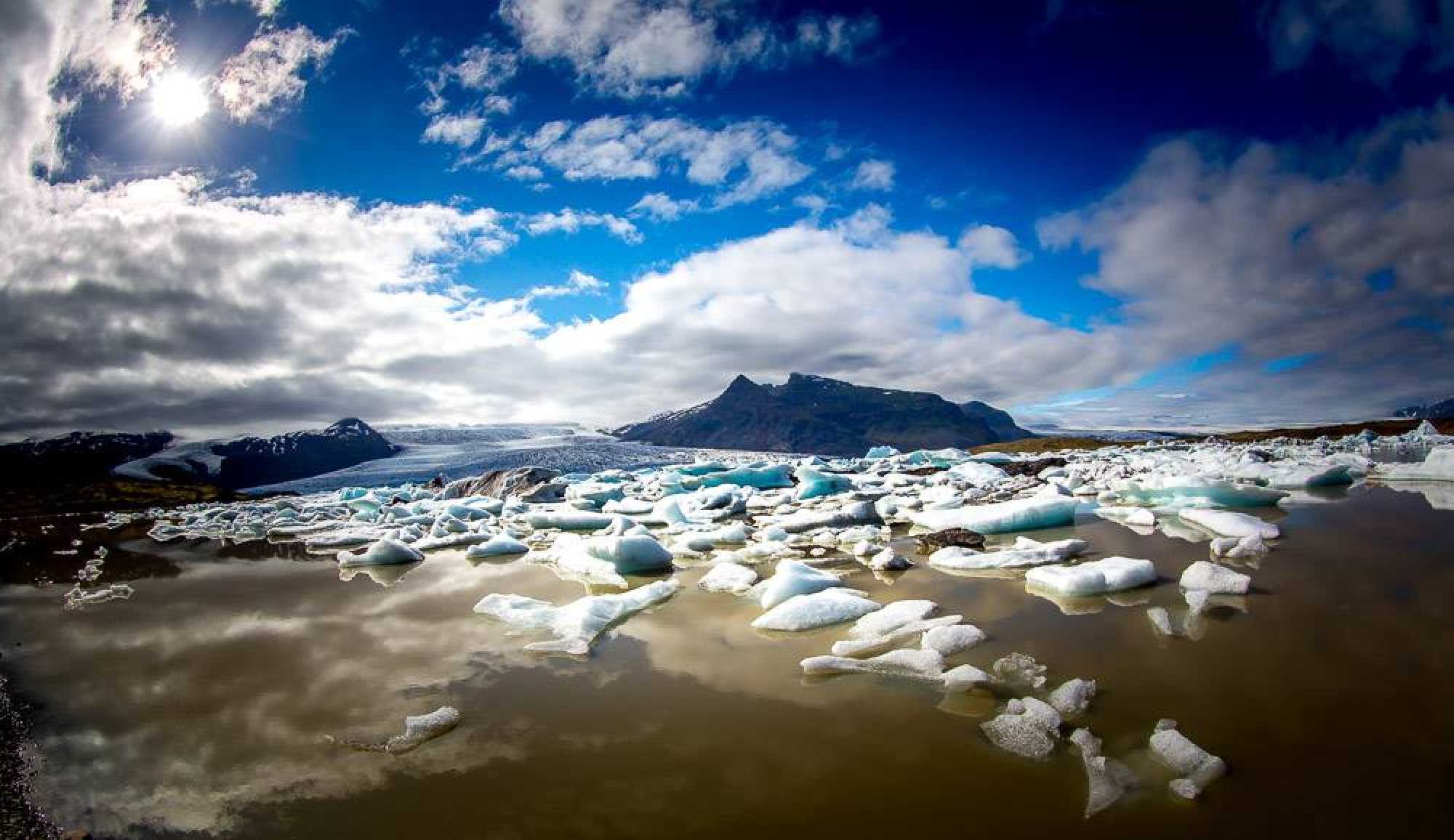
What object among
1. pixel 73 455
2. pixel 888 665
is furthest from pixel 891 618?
pixel 73 455

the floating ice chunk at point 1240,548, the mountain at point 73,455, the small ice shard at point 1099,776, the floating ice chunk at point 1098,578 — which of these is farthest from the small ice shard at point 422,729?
the mountain at point 73,455

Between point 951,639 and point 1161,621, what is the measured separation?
1.43 m

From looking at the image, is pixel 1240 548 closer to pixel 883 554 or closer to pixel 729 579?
pixel 883 554

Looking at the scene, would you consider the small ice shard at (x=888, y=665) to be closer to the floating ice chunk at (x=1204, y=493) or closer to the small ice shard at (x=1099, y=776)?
the small ice shard at (x=1099, y=776)

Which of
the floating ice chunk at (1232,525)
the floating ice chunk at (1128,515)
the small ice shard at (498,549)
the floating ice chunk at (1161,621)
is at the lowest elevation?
the small ice shard at (498,549)

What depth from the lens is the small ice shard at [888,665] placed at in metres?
3.23

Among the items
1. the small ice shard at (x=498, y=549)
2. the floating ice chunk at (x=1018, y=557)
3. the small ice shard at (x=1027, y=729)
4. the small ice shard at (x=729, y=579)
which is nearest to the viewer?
the small ice shard at (x=1027, y=729)

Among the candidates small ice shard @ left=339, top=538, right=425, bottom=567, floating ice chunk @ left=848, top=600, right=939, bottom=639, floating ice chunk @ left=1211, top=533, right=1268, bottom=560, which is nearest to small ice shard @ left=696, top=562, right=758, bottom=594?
floating ice chunk @ left=848, top=600, right=939, bottom=639

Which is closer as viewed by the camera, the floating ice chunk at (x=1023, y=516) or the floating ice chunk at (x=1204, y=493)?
the floating ice chunk at (x=1023, y=516)

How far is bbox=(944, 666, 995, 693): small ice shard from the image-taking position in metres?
3.01

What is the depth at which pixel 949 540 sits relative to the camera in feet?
23.1

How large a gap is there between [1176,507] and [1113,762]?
8.16 m

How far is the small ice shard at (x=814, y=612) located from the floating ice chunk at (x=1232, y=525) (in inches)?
171

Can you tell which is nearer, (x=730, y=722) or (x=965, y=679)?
(x=730, y=722)
